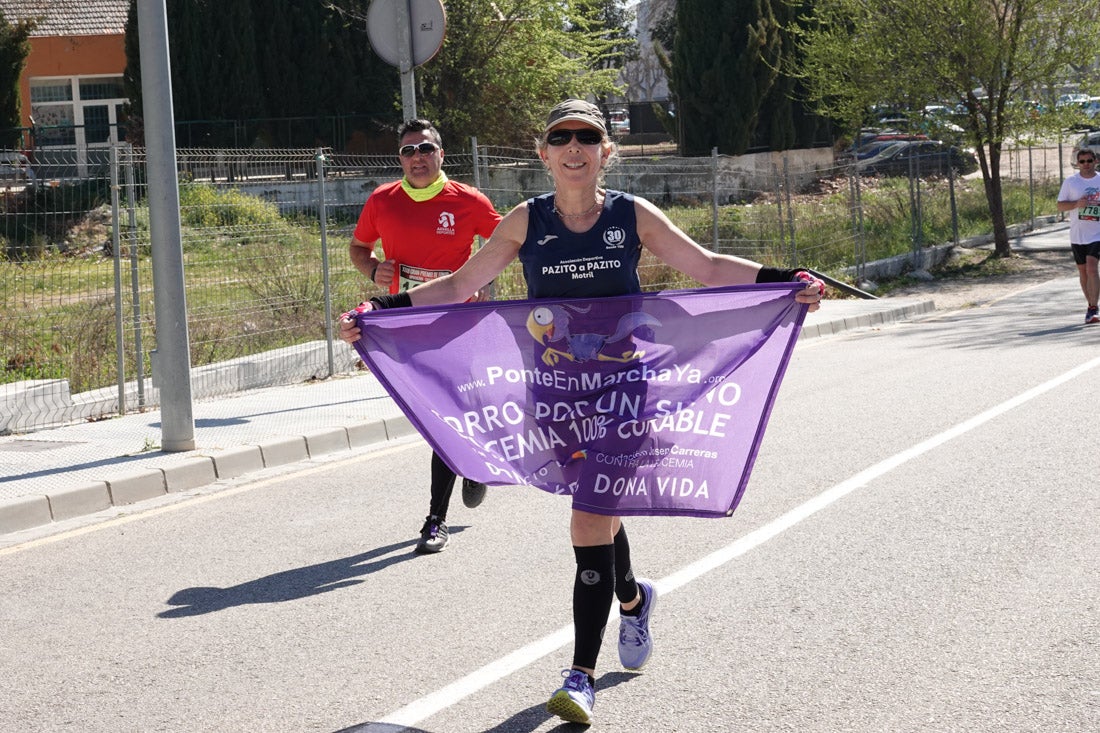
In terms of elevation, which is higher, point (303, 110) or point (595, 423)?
point (303, 110)

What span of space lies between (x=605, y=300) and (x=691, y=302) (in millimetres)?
357

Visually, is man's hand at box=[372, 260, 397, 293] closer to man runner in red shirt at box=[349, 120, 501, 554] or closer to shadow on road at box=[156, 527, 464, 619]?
man runner in red shirt at box=[349, 120, 501, 554]

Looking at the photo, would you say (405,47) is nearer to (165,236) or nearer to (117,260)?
(117,260)

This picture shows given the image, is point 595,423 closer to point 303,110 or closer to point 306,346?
point 306,346

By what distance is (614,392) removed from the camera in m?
4.80

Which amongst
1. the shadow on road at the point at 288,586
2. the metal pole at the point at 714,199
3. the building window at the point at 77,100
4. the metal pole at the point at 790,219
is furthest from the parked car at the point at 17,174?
the building window at the point at 77,100

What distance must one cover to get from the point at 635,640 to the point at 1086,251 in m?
12.3

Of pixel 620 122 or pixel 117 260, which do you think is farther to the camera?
pixel 620 122

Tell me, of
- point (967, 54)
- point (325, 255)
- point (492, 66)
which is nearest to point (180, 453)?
point (325, 255)

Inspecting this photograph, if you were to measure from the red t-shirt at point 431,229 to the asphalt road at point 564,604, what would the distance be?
4.69 ft

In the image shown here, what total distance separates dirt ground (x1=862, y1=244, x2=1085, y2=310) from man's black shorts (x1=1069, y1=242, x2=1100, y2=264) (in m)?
4.23

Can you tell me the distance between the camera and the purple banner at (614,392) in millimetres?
4785

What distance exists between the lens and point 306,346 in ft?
44.9

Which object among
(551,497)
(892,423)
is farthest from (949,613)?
(892,423)
